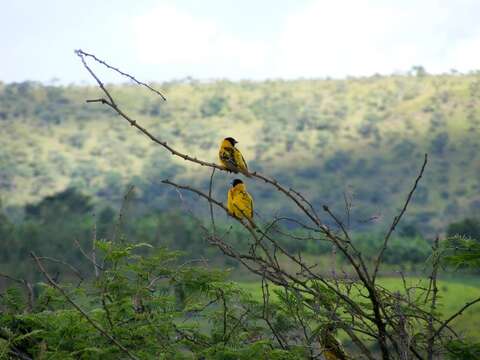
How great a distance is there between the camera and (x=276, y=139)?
230ft

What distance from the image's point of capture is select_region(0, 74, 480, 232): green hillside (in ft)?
191

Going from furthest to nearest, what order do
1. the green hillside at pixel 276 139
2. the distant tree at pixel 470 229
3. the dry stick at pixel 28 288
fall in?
the green hillside at pixel 276 139 < the dry stick at pixel 28 288 < the distant tree at pixel 470 229

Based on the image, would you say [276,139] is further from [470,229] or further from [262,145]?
[470,229]

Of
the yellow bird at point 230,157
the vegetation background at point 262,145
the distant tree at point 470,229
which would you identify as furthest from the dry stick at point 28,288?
the vegetation background at point 262,145

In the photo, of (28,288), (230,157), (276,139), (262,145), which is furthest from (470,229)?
(276,139)

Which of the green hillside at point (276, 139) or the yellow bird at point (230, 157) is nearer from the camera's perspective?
the yellow bird at point (230, 157)

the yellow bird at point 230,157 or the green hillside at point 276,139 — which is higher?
the yellow bird at point 230,157

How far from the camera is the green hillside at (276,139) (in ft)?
191

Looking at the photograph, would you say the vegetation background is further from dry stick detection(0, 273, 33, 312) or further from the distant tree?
dry stick detection(0, 273, 33, 312)

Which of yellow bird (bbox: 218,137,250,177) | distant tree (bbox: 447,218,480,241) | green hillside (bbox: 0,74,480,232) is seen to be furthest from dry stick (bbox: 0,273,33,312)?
green hillside (bbox: 0,74,480,232)

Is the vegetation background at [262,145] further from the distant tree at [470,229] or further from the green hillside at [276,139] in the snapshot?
the distant tree at [470,229]

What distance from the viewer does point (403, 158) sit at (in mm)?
62531

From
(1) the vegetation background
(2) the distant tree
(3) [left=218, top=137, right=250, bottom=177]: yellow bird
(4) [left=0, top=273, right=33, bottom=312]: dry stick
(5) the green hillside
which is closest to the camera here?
(2) the distant tree

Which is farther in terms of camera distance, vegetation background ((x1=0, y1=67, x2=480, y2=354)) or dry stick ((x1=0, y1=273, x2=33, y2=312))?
vegetation background ((x1=0, y1=67, x2=480, y2=354))
